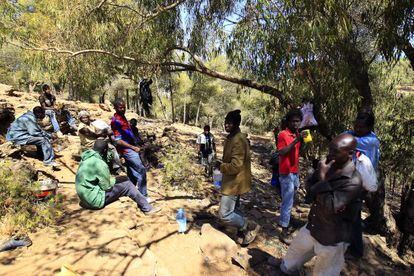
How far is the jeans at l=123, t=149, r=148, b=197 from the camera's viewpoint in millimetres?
4727

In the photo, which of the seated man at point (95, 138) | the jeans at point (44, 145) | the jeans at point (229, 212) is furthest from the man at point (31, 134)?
the jeans at point (229, 212)

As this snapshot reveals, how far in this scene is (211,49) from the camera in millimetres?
6477

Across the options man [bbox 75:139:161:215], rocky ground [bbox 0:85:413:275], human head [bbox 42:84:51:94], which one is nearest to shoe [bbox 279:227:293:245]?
rocky ground [bbox 0:85:413:275]

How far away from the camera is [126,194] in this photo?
4.52m

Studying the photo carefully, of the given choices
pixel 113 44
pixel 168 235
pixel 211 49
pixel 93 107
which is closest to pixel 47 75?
pixel 113 44

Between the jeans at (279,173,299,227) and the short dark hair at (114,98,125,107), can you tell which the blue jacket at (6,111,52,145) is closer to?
the short dark hair at (114,98,125,107)

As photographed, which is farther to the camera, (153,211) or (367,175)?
(153,211)

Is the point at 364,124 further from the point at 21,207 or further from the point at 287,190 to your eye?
the point at 21,207

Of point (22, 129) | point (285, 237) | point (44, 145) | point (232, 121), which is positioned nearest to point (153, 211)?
point (285, 237)

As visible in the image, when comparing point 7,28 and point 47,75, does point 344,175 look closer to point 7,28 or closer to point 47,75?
point 47,75

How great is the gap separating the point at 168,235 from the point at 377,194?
133 inches

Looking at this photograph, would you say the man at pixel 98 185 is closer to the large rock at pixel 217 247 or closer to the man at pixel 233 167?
the large rock at pixel 217 247

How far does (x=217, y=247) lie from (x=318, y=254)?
1340 mm

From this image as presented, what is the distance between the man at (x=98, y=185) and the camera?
4195 millimetres
